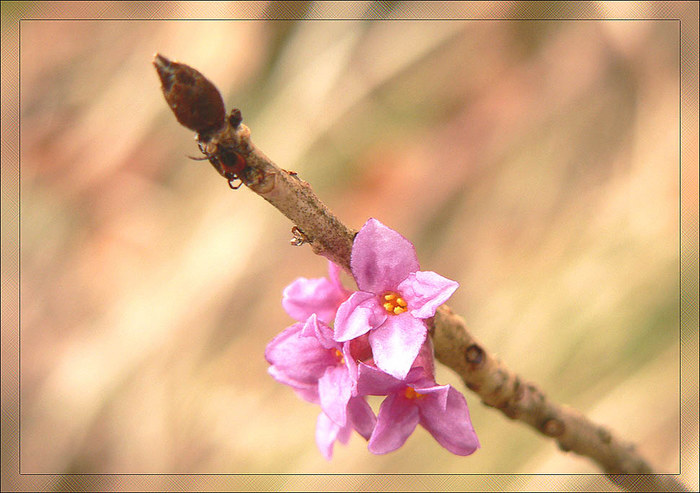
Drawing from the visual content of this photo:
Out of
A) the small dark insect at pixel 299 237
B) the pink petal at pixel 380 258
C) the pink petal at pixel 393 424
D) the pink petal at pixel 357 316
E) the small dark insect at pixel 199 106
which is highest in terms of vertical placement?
the small dark insect at pixel 199 106

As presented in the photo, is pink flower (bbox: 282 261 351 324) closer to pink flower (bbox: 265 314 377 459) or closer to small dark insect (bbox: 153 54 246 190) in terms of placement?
pink flower (bbox: 265 314 377 459)

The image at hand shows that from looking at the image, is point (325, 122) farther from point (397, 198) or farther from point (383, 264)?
point (383, 264)

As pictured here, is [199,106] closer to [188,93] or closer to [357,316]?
[188,93]

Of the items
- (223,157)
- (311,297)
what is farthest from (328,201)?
(223,157)

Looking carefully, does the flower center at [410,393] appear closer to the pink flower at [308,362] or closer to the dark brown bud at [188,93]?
the pink flower at [308,362]

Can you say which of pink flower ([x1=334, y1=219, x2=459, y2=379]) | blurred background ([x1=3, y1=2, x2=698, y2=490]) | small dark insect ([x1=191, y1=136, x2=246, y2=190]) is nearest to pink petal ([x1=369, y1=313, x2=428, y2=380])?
pink flower ([x1=334, y1=219, x2=459, y2=379])

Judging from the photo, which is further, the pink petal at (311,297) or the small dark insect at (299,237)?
the pink petal at (311,297)

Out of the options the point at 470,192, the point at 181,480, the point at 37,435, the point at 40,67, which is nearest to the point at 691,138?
the point at 470,192

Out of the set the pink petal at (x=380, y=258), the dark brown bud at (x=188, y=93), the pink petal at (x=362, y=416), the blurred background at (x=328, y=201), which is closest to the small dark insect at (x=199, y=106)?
the dark brown bud at (x=188, y=93)
